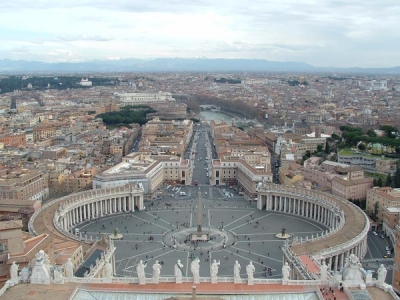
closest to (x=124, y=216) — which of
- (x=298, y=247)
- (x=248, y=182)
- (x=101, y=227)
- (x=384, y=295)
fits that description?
(x=101, y=227)

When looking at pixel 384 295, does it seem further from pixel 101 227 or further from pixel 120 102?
pixel 120 102

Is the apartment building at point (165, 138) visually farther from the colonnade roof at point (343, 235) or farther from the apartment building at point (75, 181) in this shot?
the colonnade roof at point (343, 235)

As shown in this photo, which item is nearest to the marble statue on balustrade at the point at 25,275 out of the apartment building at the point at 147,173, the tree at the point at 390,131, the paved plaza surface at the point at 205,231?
the paved plaza surface at the point at 205,231

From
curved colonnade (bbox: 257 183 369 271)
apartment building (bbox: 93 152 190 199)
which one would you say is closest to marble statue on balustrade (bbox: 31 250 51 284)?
curved colonnade (bbox: 257 183 369 271)

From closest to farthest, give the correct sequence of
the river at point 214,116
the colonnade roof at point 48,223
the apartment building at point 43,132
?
1. the colonnade roof at point 48,223
2. the apartment building at point 43,132
3. the river at point 214,116

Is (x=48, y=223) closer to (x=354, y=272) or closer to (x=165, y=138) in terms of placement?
(x=354, y=272)

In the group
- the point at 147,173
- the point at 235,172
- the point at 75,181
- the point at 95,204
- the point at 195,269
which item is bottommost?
the point at 95,204

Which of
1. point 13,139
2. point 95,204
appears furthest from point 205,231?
point 13,139
